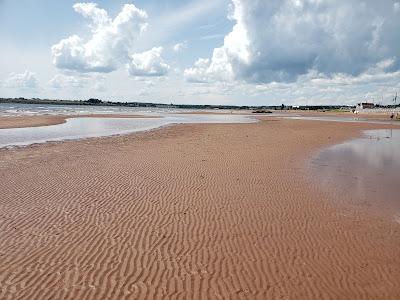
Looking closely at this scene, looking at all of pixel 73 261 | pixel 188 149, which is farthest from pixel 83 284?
pixel 188 149

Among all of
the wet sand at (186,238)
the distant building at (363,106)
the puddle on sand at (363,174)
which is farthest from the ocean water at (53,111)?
the distant building at (363,106)

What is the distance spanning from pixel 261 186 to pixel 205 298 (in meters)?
8.32

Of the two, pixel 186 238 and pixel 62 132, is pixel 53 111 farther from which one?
pixel 186 238

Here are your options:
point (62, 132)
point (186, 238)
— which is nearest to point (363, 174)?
point (186, 238)

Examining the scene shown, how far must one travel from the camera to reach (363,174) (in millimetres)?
16734

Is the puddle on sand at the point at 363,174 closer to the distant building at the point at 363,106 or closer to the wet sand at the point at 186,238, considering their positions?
the wet sand at the point at 186,238

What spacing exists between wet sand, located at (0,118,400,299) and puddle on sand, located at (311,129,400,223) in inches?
37.4

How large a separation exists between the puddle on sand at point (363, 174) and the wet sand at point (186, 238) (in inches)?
37.4

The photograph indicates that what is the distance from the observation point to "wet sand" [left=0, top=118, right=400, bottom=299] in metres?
6.71

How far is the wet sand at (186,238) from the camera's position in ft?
22.0

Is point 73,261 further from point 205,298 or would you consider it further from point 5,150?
point 5,150

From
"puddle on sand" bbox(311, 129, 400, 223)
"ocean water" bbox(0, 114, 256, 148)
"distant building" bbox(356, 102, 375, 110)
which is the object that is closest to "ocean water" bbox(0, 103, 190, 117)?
"ocean water" bbox(0, 114, 256, 148)

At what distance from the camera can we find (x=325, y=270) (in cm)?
739

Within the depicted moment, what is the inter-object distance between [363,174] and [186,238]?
36.4 feet
